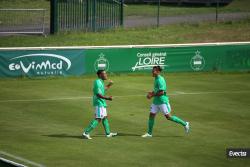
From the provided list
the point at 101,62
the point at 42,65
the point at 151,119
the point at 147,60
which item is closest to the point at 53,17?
the point at 101,62

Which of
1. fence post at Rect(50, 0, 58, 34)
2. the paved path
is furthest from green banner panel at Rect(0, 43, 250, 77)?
the paved path

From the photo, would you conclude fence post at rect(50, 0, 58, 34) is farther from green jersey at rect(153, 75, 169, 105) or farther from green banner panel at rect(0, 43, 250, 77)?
green jersey at rect(153, 75, 169, 105)

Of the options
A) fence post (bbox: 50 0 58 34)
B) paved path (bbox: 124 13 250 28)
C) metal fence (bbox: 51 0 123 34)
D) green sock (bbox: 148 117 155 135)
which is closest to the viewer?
green sock (bbox: 148 117 155 135)

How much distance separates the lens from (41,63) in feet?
115

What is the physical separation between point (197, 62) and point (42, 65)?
8.01 meters

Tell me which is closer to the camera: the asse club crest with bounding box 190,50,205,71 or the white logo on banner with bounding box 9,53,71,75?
the white logo on banner with bounding box 9,53,71,75

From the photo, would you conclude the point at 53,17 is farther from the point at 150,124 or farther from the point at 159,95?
the point at 159,95

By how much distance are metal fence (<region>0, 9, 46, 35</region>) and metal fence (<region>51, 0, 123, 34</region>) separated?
3.00ft

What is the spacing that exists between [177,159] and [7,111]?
30.7 feet

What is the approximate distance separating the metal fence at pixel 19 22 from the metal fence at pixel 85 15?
0.92 meters

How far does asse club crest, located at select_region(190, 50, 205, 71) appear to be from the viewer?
3812cm

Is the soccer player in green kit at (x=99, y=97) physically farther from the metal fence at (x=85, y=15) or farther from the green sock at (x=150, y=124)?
the metal fence at (x=85, y=15)

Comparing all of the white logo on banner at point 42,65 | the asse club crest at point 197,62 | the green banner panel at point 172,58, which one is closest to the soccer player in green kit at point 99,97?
the white logo on banner at point 42,65

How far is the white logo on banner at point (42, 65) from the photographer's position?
34656 mm
